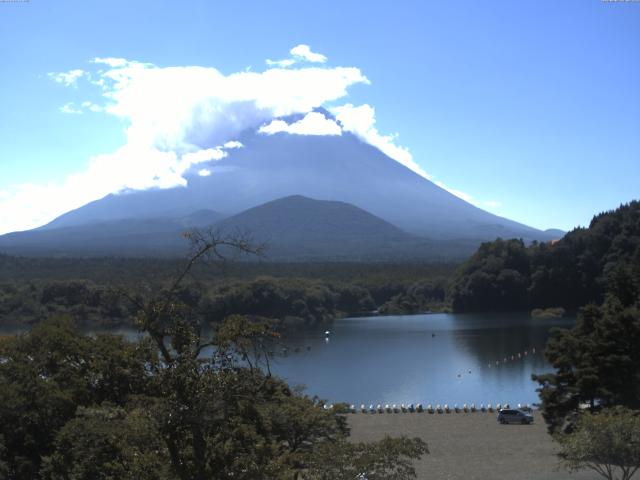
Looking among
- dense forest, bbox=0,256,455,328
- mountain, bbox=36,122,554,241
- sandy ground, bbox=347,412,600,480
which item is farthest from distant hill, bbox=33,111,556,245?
sandy ground, bbox=347,412,600,480

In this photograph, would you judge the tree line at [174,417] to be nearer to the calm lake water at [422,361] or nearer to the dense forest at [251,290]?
the calm lake water at [422,361]

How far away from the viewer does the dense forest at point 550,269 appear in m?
49.9

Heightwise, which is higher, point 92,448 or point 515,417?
point 92,448

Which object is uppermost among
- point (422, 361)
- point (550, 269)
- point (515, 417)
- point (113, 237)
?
point (113, 237)

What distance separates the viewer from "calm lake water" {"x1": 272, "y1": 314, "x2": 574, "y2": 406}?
2520 cm

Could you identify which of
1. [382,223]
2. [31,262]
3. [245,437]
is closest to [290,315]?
[31,262]

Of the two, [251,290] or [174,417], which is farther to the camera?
[251,290]

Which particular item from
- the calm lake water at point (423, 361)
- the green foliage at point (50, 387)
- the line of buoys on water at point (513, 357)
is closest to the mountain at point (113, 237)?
the calm lake water at point (423, 361)

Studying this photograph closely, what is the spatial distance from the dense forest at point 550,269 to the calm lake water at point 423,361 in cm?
491

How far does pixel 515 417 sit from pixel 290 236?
104332 mm

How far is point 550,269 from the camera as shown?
51.4 meters

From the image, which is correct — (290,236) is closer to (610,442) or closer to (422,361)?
(422,361)

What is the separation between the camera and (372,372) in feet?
97.2

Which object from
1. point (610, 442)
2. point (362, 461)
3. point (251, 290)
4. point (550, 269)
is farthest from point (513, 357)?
point (362, 461)
